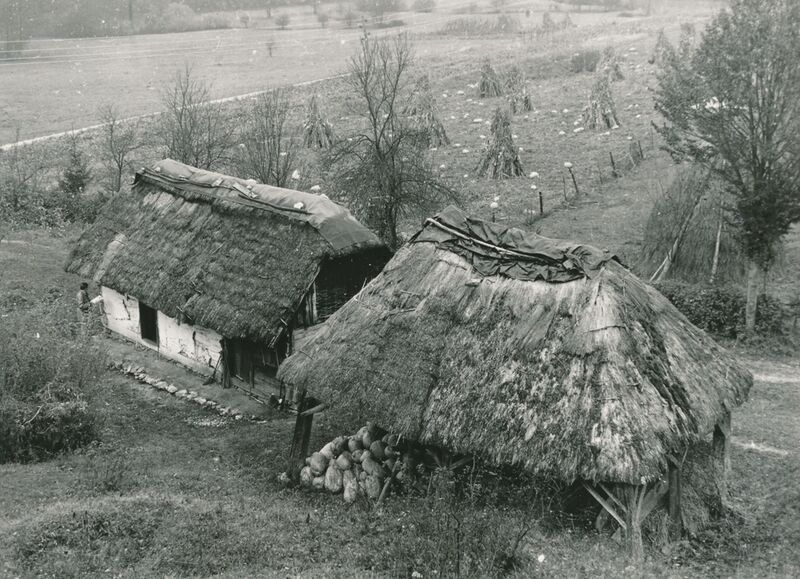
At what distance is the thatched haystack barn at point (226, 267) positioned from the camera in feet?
57.6

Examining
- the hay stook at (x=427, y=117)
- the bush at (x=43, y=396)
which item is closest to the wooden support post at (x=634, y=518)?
the bush at (x=43, y=396)

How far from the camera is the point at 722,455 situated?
13.1 meters

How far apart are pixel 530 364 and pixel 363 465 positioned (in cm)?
348

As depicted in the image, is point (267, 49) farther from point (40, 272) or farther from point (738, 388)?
point (738, 388)

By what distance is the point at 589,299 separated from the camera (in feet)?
39.7

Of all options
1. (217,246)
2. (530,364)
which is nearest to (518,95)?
(217,246)

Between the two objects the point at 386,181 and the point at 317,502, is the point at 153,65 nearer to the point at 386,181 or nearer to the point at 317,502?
the point at 386,181

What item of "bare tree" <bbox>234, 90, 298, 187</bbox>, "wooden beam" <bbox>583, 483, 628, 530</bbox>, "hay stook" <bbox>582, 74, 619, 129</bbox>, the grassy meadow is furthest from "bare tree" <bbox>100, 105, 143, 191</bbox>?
"wooden beam" <bbox>583, 483, 628, 530</bbox>

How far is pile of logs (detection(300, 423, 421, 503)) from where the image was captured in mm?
13094

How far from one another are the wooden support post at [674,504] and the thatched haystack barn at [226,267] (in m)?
8.53

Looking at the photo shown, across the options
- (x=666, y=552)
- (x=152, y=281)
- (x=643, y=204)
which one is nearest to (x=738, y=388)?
(x=666, y=552)

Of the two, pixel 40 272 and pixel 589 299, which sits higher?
pixel 589 299

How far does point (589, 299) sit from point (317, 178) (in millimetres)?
22069

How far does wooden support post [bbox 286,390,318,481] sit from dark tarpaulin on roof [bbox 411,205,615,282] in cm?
346
